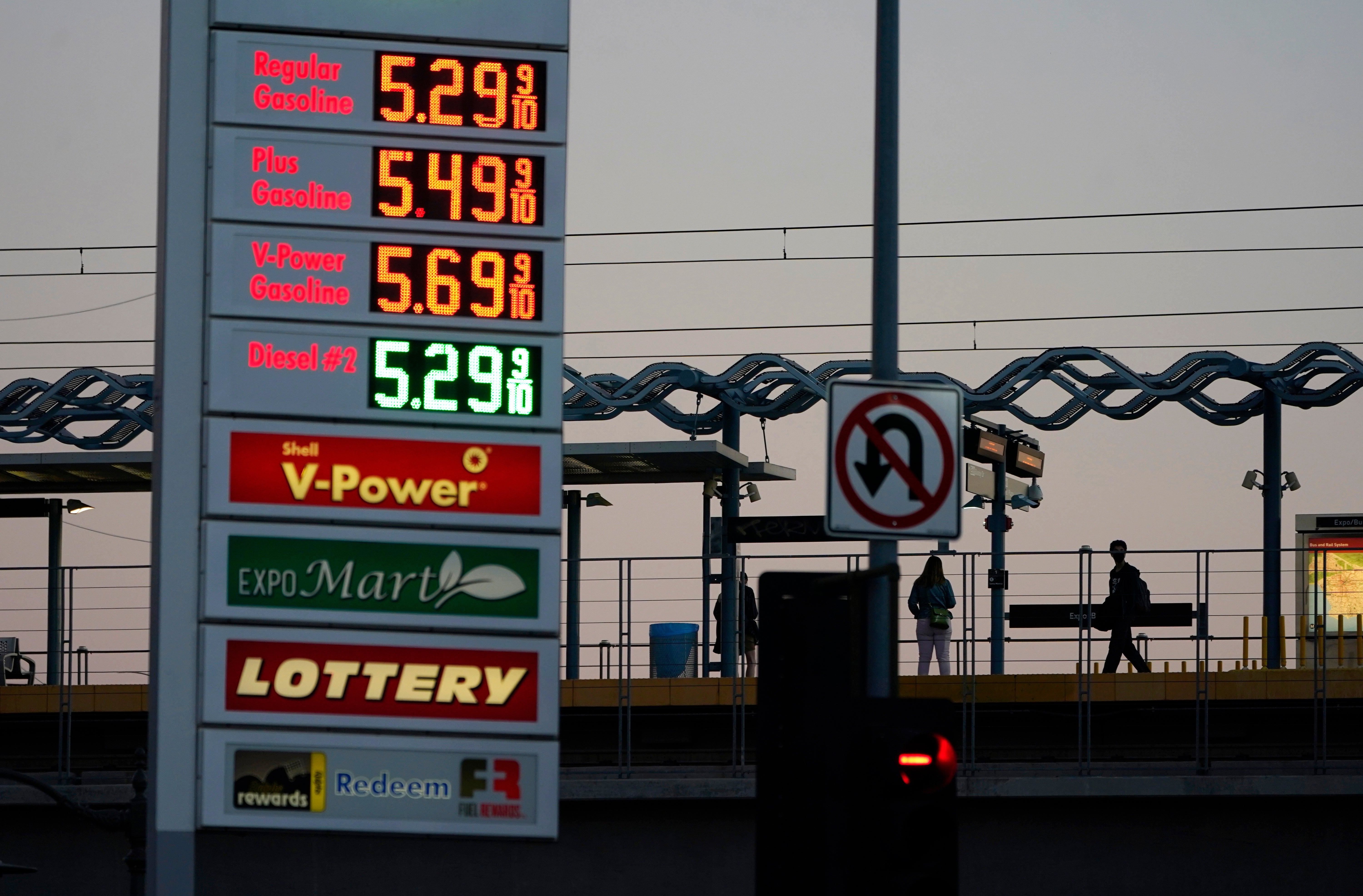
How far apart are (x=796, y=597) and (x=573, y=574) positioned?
46.9 ft

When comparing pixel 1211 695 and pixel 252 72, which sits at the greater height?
pixel 252 72

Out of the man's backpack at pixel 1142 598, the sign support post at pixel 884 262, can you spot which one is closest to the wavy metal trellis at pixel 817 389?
the man's backpack at pixel 1142 598

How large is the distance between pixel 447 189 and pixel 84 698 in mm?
9840

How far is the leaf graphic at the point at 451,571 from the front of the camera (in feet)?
34.7

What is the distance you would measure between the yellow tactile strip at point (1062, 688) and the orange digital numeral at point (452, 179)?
306 inches

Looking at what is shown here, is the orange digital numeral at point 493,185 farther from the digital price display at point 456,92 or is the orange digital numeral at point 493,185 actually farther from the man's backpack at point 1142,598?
the man's backpack at point 1142,598

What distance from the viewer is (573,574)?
2220cm

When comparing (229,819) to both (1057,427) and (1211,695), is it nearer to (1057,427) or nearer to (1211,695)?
(1211,695)

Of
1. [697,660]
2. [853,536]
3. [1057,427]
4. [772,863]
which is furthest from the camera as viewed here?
[1057,427]

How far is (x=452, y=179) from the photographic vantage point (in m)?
10.6

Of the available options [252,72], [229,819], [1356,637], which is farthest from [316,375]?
[1356,637]

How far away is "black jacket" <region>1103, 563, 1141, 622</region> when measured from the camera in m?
19.5

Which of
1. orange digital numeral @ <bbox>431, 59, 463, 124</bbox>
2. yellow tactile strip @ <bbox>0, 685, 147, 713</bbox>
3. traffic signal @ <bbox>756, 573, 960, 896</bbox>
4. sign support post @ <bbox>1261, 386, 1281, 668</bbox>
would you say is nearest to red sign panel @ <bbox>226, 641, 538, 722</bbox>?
traffic signal @ <bbox>756, 573, 960, 896</bbox>

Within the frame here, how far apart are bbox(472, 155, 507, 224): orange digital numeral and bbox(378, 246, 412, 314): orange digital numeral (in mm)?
511
